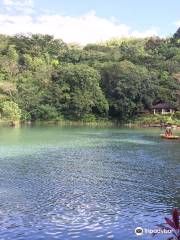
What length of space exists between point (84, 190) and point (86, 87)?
188 feet

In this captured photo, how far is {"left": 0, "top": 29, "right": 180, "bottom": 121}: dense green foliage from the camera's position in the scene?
76688 millimetres

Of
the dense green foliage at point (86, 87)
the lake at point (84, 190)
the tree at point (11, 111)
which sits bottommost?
the lake at point (84, 190)

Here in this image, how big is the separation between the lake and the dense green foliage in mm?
37001

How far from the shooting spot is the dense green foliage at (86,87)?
7669 centimetres

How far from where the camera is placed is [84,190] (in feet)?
73.3

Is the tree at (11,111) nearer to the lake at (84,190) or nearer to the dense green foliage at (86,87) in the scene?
the dense green foliage at (86,87)

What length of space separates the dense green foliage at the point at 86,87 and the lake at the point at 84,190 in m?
37.0

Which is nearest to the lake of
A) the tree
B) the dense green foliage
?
the tree

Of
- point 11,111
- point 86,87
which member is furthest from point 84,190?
point 86,87

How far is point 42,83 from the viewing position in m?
84.0

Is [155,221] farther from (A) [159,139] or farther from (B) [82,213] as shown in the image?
(A) [159,139]

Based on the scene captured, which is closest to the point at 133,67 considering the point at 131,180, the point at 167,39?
the point at 167,39

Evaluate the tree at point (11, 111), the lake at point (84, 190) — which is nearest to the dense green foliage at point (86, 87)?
the tree at point (11, 111)

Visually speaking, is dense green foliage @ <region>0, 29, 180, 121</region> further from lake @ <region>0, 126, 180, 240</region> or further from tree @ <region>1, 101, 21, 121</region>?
lake @ <region>0, 126, 180, 240</region>
